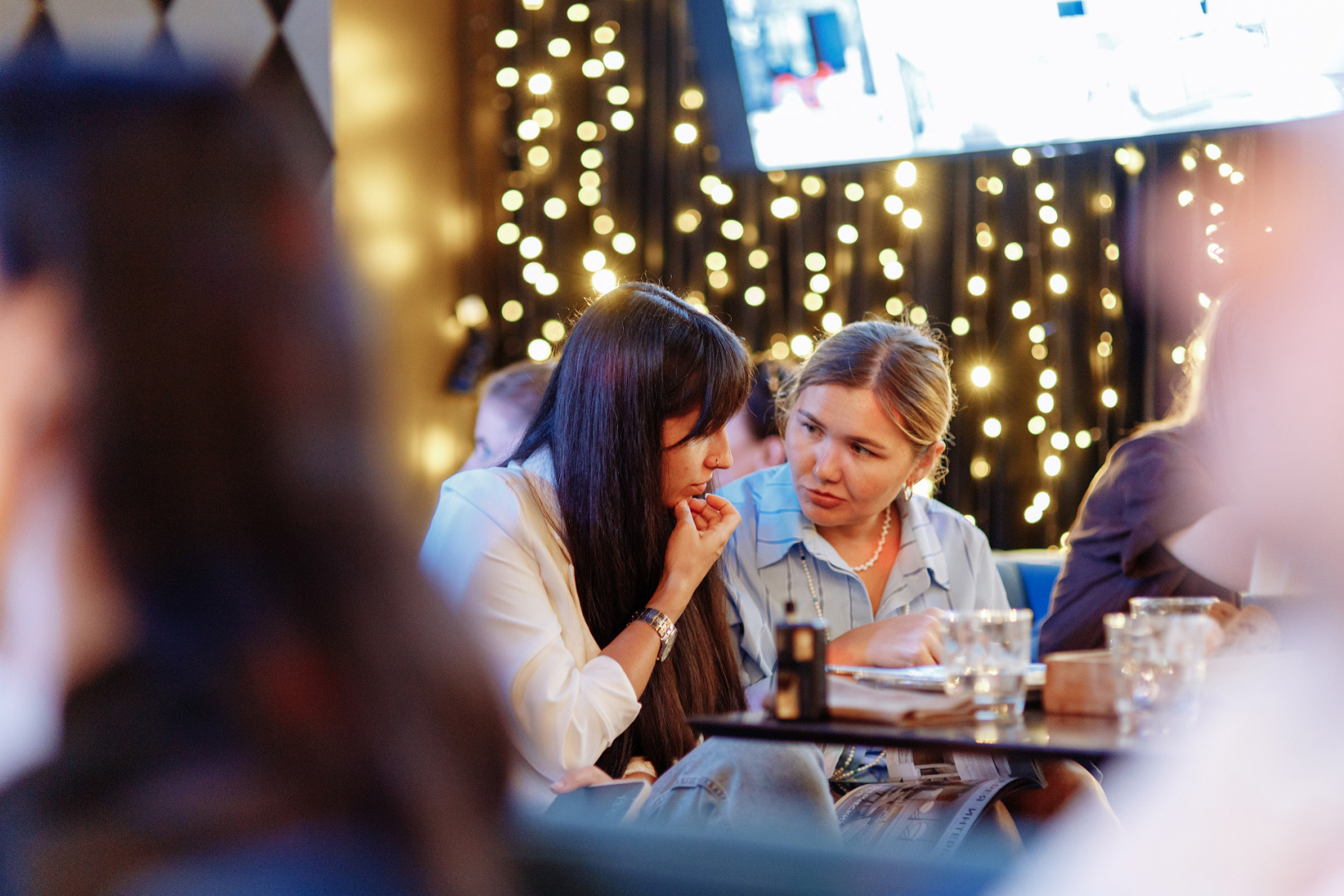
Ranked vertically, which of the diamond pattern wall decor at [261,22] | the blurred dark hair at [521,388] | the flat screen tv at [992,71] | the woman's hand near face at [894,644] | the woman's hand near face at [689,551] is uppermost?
the diamond pattern wall decor at [261,22]

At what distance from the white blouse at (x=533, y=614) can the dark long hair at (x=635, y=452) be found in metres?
0.05

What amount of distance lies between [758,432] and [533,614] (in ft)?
5.16

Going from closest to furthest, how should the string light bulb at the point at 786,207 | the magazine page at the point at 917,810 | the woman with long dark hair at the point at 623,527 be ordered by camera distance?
the magazine page at the point at 917,810 < the woman with long dark hair at the point at 623,527 < the string light bulb at the point at 786,207

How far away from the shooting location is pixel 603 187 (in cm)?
444

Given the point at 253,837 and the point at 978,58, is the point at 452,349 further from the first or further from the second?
the point at 253,837

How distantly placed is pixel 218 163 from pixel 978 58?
3.06 meters

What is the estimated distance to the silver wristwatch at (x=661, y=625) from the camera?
175cm

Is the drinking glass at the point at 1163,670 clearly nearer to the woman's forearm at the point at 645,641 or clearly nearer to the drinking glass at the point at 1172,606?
the drinking glass at the point at 1172,606

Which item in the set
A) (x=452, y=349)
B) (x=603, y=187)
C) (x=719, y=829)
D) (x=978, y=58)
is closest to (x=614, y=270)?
(x=603, y=187)

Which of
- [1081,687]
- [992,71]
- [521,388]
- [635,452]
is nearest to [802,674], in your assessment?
[1081,687]

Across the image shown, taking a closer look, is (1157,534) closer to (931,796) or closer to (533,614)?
(931,796)

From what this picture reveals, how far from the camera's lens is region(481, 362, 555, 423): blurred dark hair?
9.84 feet

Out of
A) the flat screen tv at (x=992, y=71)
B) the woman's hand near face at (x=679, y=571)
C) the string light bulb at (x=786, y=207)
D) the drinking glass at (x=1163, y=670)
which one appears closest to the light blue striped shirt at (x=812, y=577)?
the woman's hand near face at (x=679, y=571)

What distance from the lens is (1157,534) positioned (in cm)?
219
